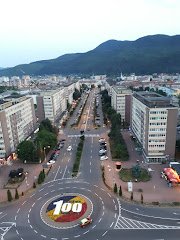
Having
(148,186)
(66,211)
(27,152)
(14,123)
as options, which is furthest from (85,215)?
(14,123)

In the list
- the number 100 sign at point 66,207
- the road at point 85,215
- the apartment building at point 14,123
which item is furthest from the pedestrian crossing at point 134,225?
the apartment building at point 14,123

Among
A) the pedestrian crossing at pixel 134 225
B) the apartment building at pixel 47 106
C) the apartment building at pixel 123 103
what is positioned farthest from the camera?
the apartment building at pixel 47 106

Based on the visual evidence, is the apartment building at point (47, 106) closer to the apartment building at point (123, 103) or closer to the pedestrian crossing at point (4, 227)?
the apartment building at point (123, 103)

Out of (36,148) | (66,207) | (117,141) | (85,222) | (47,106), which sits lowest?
(66,207)

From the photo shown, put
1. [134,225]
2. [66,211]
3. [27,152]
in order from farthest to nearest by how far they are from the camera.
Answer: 1. [27,152]
2. [66,211]
3. [134,225]

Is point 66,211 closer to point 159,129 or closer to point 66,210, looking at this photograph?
point 66,210

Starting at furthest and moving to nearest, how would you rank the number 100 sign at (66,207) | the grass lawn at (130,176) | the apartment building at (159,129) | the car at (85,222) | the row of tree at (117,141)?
the row of tree at (117,141) → the apartment building at (159,129) → the grass lawn at (130,176) → the number 100 sign at (66,207) → the car at (85,222)

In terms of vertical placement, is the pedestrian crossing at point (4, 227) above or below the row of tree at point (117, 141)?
below

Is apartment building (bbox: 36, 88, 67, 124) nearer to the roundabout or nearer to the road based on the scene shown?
the road

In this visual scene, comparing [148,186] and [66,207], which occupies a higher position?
[66,207]
